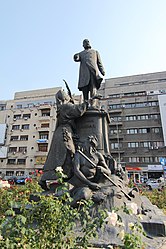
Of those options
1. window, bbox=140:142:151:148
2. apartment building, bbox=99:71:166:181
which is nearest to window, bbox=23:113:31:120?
apartment building, bbox=99:71:166:181

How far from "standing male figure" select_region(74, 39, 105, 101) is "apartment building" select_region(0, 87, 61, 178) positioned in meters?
30.6

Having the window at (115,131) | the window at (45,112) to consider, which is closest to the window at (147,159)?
the window at (115,131)

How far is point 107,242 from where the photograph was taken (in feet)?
10.5

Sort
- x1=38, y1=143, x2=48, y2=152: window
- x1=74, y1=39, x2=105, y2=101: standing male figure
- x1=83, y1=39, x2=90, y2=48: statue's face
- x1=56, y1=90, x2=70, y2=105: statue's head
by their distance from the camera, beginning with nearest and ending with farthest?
x1=56, y1=90, x2=70, y2=105: statue's head
x1=74, y1=39, x2=105, y2=101: standing male figure
x1=83, y1=39, x2=90, y2=48: statue's face
x1=38, y1=143, x2=48, y2=152: window

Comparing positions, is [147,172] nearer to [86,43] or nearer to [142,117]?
[142,117]

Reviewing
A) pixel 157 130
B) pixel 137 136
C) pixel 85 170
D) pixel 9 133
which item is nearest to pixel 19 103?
pixel 9 133

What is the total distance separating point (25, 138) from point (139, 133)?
2299cm

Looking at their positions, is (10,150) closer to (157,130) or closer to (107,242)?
(157,130)

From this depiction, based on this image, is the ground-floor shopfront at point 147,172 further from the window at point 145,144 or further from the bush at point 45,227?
the bush at point 45,227

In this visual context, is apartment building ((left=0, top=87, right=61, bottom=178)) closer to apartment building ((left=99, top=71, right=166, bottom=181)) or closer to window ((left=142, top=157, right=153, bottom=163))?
apartment building ((left=99, top=71, right=166, bottom=181))

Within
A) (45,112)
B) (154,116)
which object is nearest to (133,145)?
(154,116)

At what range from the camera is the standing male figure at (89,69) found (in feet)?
Answer: 24.5

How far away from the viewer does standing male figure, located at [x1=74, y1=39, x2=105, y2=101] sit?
24.5 feet

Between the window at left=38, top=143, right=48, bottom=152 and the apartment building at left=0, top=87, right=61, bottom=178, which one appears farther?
the window at left=38, top=143, right=48, bottom=152
